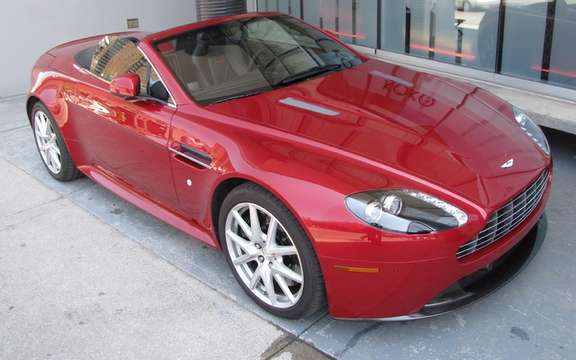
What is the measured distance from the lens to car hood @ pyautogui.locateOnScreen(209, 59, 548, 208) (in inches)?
109

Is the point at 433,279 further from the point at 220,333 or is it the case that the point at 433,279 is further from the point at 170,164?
the point at 170,164

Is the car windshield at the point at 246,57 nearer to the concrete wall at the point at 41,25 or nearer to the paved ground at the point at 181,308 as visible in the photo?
the paved ground at the point at 181,308

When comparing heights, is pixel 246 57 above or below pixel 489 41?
above

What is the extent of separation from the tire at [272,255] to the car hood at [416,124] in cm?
44

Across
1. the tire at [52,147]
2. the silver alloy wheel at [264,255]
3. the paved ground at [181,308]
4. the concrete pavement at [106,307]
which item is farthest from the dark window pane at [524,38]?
the tire at [52,147]

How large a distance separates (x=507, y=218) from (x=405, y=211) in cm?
55

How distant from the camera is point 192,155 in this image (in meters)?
3.26

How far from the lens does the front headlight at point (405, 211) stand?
98.8 inches

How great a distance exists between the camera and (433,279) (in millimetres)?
2551

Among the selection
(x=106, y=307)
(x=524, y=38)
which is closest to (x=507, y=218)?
(x=106, y=307)

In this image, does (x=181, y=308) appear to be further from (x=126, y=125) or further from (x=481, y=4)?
(x=481, y=4)

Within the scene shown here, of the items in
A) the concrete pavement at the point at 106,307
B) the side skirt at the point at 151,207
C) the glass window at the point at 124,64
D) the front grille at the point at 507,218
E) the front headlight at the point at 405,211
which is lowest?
the concrete pavement at the point at 106,307

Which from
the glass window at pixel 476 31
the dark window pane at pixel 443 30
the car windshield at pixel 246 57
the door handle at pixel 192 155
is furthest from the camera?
the dark window pane at pixel 443 30

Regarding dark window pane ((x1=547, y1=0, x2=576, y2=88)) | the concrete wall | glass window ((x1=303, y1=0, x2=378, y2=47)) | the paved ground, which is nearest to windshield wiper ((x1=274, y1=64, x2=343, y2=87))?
the paved ground
